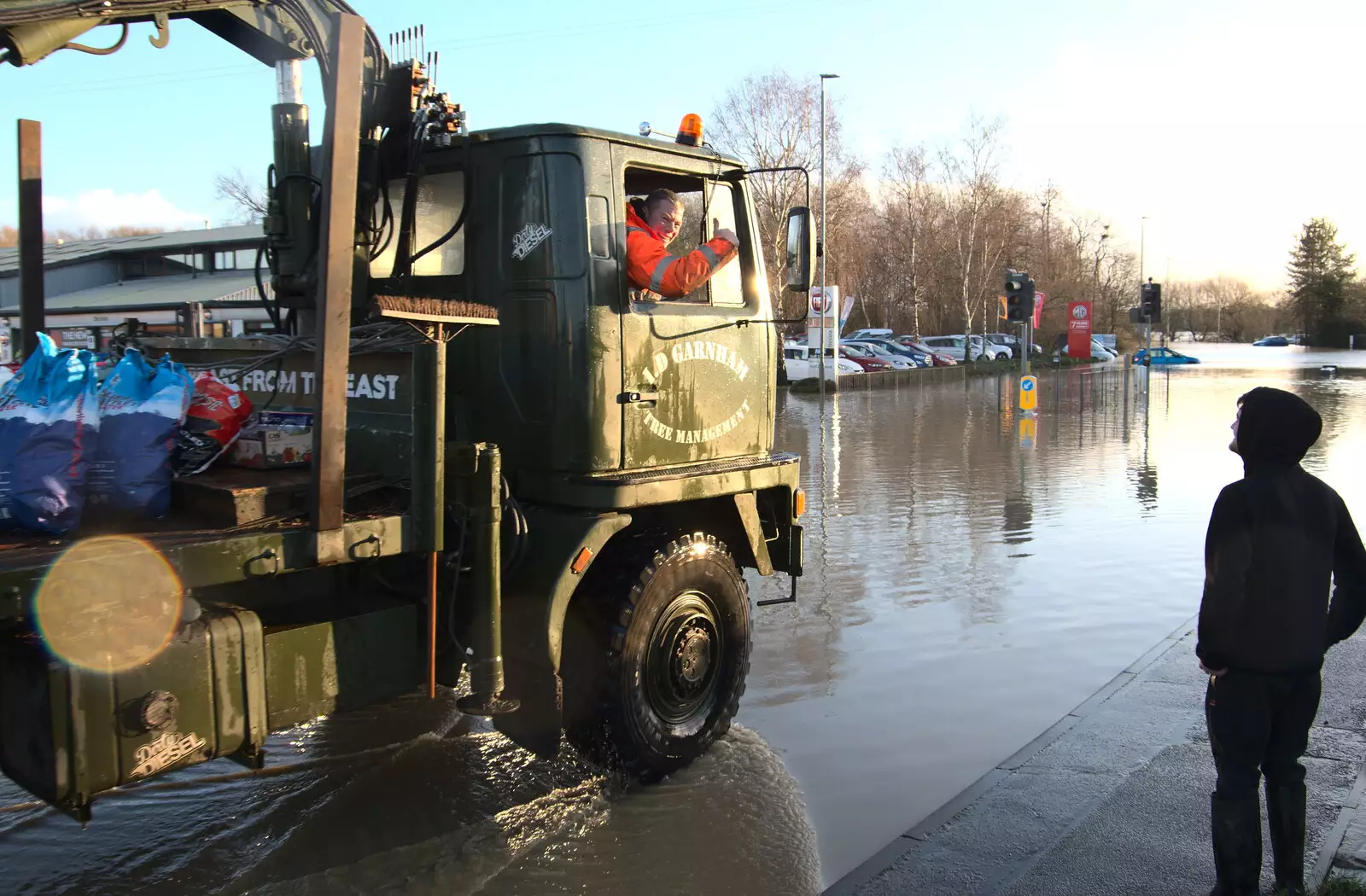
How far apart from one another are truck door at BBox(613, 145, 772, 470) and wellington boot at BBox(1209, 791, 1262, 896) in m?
2.54

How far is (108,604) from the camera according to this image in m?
2.95

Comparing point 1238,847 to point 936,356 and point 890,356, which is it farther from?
point 936,356

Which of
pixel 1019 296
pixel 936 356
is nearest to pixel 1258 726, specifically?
pixel 1019 296

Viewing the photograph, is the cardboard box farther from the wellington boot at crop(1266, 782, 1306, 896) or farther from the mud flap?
the wellington boot at crop(1266, 782, 1306, 896)

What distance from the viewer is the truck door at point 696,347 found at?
464cm

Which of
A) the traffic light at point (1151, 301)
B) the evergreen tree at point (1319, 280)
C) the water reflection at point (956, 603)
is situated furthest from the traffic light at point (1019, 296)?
the evergreen tree at point (1319, 280)

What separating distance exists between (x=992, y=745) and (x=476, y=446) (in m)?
3.00

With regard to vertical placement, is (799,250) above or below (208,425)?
above

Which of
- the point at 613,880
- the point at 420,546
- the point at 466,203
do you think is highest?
the point at 466,203

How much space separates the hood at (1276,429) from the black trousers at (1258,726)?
0.71 m

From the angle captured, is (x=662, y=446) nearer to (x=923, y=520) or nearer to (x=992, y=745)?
(x=992, y=745)

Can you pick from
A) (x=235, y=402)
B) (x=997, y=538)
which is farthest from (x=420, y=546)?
(x=997, y=538)

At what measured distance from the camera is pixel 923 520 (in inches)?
435

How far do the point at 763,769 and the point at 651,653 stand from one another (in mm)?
844
